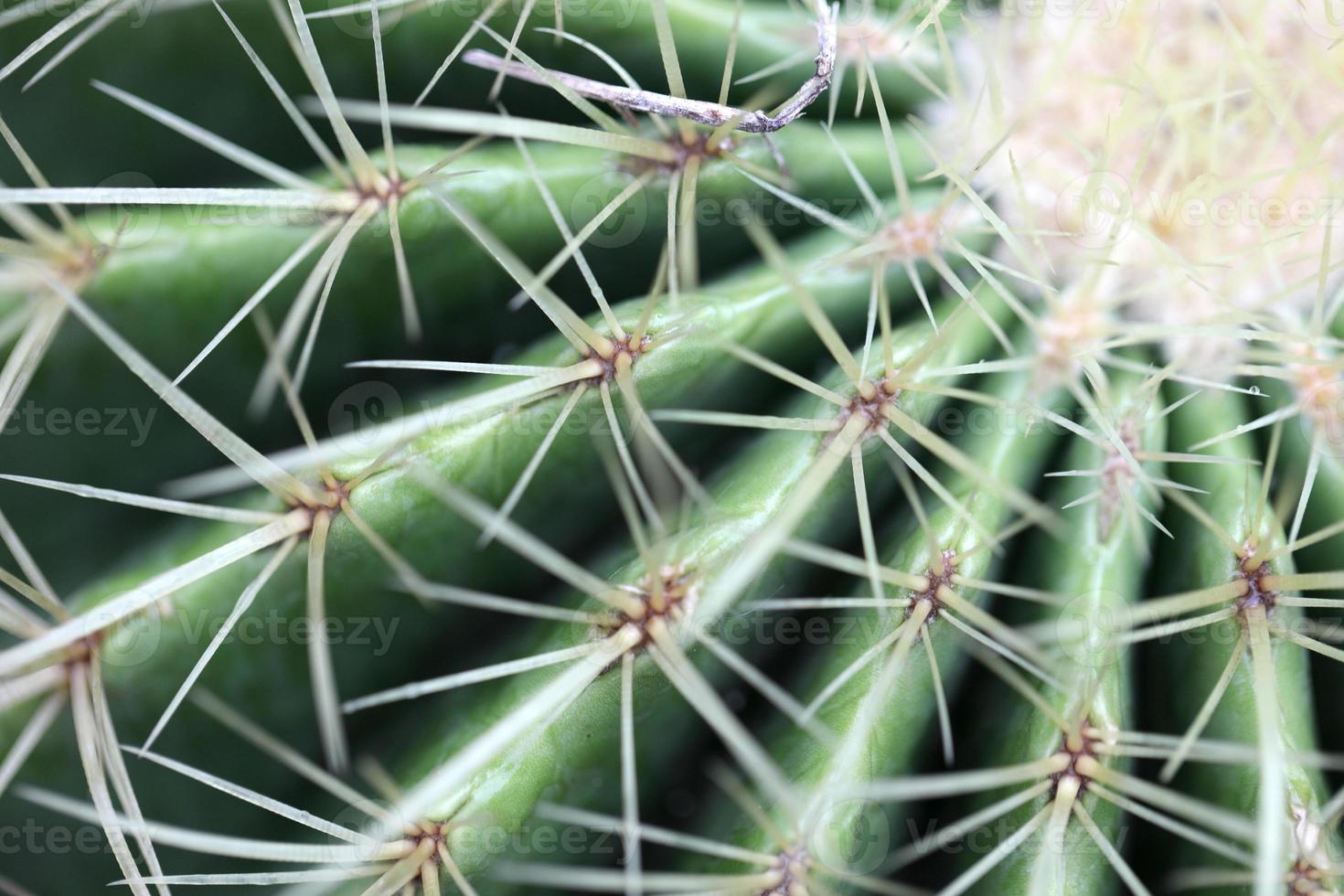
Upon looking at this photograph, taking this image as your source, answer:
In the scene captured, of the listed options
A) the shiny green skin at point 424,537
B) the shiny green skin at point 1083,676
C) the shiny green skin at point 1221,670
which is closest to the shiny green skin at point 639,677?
the shiny green skin at point 424,537

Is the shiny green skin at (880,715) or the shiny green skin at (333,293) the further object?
the shiny green skin at (333,293)

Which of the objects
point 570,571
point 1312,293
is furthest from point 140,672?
point 1312,293

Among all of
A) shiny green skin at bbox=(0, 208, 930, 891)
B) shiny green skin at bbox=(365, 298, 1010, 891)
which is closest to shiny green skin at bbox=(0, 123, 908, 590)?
shiny green skin at bbox=(0, 208, 930, 891)

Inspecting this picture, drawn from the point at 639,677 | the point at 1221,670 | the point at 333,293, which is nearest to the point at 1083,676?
the point at 1221,670

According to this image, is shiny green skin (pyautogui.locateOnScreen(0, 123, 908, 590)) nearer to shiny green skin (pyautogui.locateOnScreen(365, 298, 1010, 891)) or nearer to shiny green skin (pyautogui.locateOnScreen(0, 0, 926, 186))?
shiny green skin (pyautogui.locateOnScreen(0, 0, 926, 186))

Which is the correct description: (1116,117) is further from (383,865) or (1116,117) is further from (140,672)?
(140,672)

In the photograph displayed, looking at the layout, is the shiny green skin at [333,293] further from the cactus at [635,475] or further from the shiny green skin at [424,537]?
the shiny green skin at [424,537]
